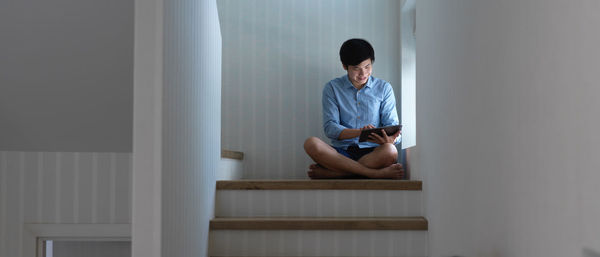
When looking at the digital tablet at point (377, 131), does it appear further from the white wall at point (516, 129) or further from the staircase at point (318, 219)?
the white wall at point (516, 129)

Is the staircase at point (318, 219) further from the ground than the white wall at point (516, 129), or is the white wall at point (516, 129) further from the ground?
the white wall at point (516, 129)

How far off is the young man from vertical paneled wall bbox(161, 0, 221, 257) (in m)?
0.70

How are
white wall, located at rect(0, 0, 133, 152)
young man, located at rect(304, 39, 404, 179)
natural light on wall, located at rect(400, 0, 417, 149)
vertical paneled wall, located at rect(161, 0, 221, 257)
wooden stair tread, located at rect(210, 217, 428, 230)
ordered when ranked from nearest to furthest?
vertical paneled wall, located at rect(161, 0, 221, 257)
white wall, located at rect(0, 0, 133, 152)
wooden stair tread, located at rect(210, 217, 428, 230)
young man, located at rect(304, 39, 404, 179)
natural light on wall, located at rect(400, 0, 417, 149)

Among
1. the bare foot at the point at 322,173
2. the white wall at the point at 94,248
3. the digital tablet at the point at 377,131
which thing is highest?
the digital tablet at the point at 377,131

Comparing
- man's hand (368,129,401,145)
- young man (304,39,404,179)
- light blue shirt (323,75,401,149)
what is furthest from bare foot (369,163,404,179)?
light blue shirt (323,75,401,149)

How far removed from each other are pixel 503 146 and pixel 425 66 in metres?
1.13

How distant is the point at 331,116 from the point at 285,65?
2.76 ft

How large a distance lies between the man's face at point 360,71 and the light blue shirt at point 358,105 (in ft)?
0.16

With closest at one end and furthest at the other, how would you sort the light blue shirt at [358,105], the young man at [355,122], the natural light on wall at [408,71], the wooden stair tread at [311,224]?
1. the wooden stair tread at [311,224]
2. the young man at [355,122]
3. the light blue shirt at [358,105]
4. the natural light on wall at [408,71]

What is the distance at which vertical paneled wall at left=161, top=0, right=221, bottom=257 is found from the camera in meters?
1.55

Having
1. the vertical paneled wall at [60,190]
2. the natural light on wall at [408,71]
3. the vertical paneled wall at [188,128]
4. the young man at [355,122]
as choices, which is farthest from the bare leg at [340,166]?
the vertical paneled wall at [60,190]

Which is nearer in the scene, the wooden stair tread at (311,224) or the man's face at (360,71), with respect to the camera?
the wooden stair tread at (311,224)

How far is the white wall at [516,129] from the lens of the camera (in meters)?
1.12

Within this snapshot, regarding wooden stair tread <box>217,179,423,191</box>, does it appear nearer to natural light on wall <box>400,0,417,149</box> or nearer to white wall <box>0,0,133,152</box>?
white wall <box>0,0,133,152</box>
